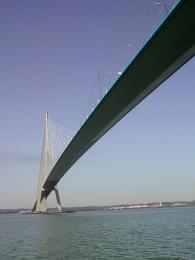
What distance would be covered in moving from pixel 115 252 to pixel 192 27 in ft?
27.6

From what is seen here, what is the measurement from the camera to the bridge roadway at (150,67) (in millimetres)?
15062

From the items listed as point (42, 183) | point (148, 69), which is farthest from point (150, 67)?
point (42, 183)

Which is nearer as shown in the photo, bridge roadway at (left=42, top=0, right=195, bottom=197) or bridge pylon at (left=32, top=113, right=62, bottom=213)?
bridge roadway at (left=42, top=0, right=195, bottom=197)

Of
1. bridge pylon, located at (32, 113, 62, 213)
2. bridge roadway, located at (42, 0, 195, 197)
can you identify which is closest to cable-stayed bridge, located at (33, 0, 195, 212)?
bridge roadway, located at (42, 0, 195, 197)

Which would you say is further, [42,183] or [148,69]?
[42,183]

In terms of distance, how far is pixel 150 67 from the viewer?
1912 centimetres

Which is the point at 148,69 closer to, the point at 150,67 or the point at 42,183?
the point at 150,67

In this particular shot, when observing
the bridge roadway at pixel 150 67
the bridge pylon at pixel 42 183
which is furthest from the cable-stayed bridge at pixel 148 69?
the bridge pylon at pixel 42 183

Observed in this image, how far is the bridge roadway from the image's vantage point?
49.4 feet

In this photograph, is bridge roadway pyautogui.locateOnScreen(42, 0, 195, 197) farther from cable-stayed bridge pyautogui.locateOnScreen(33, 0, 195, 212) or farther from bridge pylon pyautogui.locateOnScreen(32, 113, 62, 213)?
bridge pylon pyautogui.locateOnScreen(32, 113, 62, 213)

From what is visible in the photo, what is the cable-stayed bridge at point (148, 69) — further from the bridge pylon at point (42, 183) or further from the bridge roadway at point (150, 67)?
the bridge pylon at point (42, 183)

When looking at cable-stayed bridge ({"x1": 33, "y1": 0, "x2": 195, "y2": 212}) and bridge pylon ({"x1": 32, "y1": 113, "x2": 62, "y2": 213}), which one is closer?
cable-stayed bridge ({"x1": 33, "y1": 0, "x2": 195, "y2": 212})

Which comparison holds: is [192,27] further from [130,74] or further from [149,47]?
[130,74]

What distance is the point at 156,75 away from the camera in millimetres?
19875
